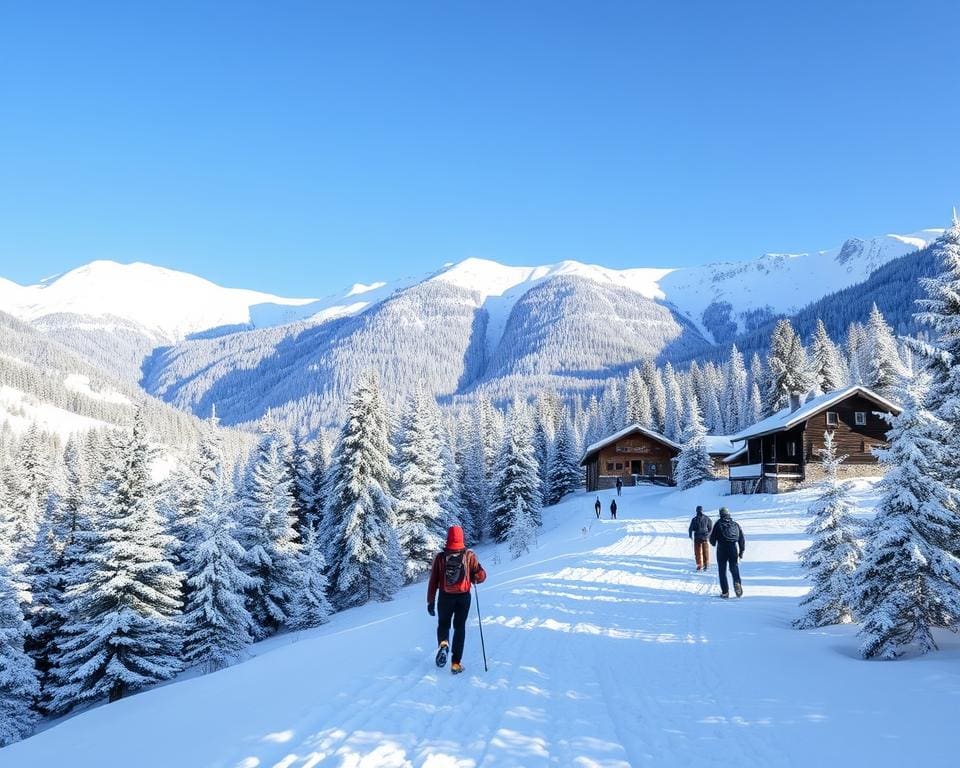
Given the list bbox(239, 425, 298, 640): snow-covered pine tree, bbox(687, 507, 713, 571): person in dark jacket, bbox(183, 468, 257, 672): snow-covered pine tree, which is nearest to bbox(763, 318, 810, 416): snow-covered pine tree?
bbox(687, 507, 713, 571): person in dark jacket

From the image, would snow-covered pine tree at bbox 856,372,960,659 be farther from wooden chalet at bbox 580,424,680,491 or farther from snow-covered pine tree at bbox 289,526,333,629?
wooden chalet at bbox 580,424,680,491

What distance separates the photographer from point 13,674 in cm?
2244

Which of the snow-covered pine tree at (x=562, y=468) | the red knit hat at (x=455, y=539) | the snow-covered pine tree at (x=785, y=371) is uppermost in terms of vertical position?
the snow-covered pine tree at (x=785, y=371)

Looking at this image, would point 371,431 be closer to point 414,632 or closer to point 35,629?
point 35,629

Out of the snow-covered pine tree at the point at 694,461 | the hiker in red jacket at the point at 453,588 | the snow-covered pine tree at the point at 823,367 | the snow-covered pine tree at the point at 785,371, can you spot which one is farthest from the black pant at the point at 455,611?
the snow-covered pine tree at the point at 823,367

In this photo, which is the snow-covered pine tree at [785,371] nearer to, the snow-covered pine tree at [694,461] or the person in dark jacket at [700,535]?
the snow-covered pine tree at [694,461]

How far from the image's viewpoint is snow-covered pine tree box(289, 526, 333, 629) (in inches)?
1182

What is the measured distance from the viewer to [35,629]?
28859mm

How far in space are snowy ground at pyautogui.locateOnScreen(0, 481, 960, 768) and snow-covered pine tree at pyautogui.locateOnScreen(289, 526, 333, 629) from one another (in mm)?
18932

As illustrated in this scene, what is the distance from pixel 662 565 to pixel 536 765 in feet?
54.3

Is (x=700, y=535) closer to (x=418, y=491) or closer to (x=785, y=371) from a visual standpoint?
(x=418, y=491)

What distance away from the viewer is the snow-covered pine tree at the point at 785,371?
57.3 meters

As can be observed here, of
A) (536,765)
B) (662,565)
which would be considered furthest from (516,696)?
(662,565)

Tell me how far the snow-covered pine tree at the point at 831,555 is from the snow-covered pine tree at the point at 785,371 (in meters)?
48.8
